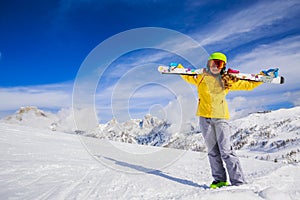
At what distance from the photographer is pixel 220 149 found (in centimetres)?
473

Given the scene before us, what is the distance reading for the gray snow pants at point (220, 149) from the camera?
14.9 ft

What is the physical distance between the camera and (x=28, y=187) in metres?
3.98

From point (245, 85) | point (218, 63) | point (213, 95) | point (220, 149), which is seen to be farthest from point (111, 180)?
point (245, 85)

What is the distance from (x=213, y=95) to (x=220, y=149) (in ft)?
3.46

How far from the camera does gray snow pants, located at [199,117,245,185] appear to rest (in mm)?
4527

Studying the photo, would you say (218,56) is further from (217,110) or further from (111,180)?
(111,180)

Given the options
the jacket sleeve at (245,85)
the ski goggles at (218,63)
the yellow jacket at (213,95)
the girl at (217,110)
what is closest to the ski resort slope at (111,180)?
the girl at (217,110)

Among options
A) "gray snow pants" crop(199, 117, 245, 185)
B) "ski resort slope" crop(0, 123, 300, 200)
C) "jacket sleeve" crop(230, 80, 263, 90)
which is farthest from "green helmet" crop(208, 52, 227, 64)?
"ski resort slope" crop(0, 123, 300, 200)

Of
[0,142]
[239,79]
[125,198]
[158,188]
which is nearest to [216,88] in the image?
[239,79]

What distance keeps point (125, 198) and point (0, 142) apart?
5331mm

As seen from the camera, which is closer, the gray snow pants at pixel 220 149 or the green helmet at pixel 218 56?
the gray snow pants at pixel 220 149

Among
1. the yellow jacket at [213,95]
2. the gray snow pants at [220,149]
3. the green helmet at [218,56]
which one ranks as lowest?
the gray snow pants at [220,149]

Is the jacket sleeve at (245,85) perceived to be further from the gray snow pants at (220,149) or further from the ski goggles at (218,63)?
the gray snow pants at (220,149)

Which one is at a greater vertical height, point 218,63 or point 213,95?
point 218,63
